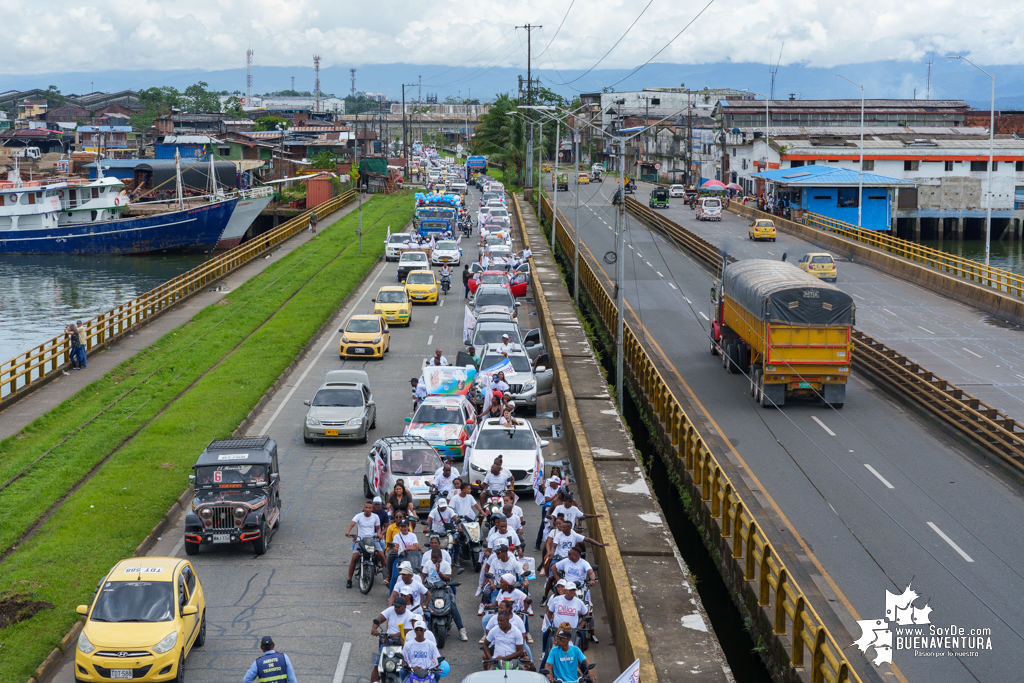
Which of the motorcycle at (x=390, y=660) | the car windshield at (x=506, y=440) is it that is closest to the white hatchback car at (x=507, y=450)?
the car windshield at (x=506, y=440)

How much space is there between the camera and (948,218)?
101 metres

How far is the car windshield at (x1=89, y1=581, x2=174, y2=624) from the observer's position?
13.9 metres

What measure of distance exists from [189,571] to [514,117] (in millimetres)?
106104

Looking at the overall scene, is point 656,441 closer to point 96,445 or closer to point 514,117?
point 96,445

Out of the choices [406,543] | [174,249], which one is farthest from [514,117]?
[406,543]

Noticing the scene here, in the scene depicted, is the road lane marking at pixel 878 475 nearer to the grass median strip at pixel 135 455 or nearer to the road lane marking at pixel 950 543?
the road lane marking at pixel 950 543

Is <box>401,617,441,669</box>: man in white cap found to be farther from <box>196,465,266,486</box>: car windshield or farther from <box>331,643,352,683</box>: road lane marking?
<box>196,465,266,486</box>: car windshield

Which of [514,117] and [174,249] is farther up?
[514,117]

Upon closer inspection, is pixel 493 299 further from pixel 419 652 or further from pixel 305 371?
pixel 419 652

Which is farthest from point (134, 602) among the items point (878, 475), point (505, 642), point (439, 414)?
point (878, 475)

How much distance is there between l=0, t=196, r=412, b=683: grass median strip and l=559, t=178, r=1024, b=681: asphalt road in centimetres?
1192

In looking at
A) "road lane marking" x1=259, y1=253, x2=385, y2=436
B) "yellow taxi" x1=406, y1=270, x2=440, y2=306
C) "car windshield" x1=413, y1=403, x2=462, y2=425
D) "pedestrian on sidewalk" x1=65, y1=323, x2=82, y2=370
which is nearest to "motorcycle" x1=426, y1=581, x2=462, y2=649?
"car windshield" x1=413, y1=403, x2=462, y2=425

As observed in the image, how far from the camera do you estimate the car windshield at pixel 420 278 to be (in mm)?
49747

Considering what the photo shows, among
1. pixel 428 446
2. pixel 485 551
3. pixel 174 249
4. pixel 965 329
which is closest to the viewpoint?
pixel 485 551
